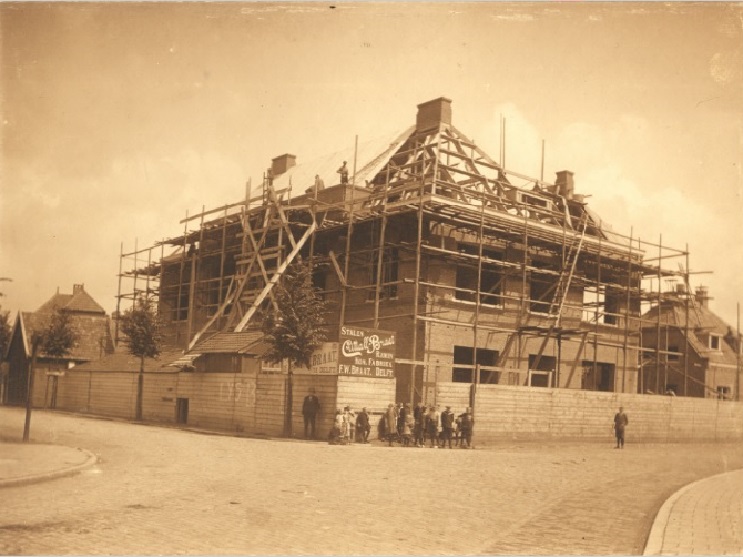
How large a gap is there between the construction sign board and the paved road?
9.36ft

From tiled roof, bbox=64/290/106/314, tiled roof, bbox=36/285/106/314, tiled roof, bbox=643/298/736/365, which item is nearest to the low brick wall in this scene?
tiled roof, bbox=643/298/736/365

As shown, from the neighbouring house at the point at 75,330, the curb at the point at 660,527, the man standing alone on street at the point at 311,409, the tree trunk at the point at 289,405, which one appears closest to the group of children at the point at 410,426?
the man standing alone on street at the point at 311,409

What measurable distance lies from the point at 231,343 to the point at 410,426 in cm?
788

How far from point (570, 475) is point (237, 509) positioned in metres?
8.04

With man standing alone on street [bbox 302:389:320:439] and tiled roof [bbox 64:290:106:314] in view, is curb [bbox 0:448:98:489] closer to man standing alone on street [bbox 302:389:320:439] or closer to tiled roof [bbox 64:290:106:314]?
man standing alone on street [bbox 302:389:320:439]

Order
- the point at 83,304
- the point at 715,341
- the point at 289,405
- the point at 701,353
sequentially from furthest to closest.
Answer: the point at 83,304
the point at 715,341
the point at 701,353
the point at 289,405

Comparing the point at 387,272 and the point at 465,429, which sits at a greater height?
the point at 387,272

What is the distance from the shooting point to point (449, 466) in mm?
16094

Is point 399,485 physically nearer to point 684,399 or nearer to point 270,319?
point 270,319

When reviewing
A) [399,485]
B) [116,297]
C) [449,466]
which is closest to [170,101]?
[399,485]

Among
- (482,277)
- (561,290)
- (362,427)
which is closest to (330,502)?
(362,427)

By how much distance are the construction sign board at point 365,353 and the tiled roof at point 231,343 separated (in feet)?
17.0

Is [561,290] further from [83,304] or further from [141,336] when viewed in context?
[83,304]

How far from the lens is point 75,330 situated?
4288 cm
